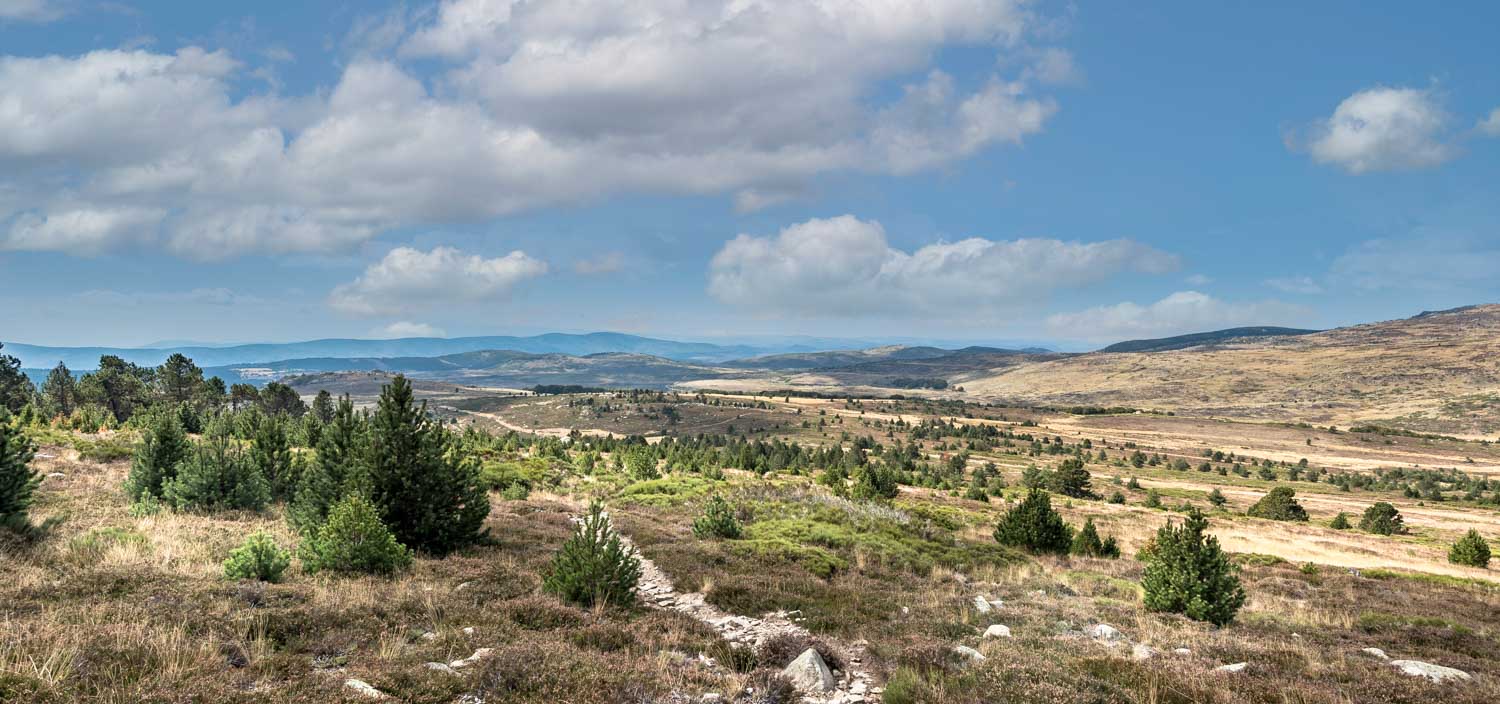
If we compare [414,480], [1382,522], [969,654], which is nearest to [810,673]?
[969,654]

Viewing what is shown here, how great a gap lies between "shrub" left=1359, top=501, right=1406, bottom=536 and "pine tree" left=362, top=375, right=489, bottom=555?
6687 cm

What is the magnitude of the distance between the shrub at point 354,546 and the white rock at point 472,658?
5.87 meters

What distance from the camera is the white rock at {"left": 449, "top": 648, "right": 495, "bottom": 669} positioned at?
905 cm

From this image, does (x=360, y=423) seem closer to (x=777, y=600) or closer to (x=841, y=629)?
(x=777, y=600)

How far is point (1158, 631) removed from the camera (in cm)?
1391

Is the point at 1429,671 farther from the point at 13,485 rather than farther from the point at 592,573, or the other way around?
the point at 13,485

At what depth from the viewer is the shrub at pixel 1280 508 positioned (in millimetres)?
57312

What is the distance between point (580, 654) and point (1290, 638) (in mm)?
15211

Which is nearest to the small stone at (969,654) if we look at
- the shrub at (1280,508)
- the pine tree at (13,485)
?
the pine tree at (13,485)

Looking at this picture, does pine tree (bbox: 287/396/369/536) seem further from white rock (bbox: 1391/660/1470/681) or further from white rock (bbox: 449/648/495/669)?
white rock (bbox: 1391/660/1470/681)

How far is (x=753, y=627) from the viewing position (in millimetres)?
13867

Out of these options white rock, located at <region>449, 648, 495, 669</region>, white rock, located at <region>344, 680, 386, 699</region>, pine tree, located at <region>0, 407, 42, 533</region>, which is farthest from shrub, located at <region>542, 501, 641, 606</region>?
pine tree, located at <region>0, 407, 42, 533</region>

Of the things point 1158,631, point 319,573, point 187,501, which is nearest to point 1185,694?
point 1158,631

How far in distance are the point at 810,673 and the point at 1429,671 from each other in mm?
11151
